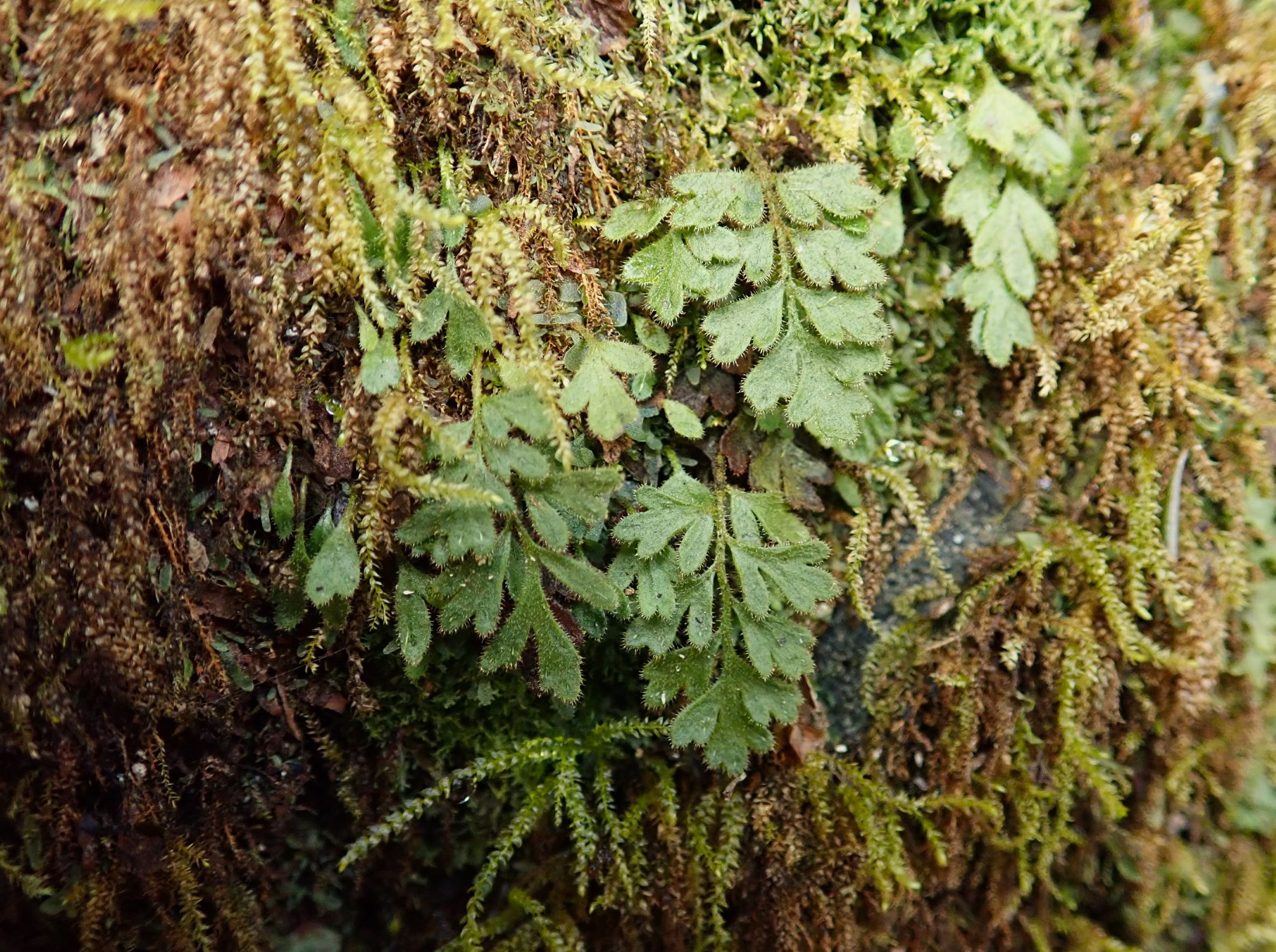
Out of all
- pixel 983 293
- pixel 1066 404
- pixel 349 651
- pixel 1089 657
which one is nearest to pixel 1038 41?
pixel 983 293

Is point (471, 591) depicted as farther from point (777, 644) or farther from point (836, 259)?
point (836, 259)

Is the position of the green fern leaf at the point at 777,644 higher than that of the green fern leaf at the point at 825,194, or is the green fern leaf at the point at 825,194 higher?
the green fern leaf at the point at 825,194

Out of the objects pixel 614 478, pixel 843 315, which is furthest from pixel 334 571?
pixel 843 315

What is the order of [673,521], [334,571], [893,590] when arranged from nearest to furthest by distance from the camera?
[334,571] → [673,521] → [893,590]

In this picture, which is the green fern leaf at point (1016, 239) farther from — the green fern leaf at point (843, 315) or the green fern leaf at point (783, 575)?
the green fern leaf at point (783, 575)

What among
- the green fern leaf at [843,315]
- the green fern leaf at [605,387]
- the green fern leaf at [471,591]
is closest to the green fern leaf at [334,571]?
the green fern leaf at [471,591]

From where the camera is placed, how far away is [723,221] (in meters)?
1.42

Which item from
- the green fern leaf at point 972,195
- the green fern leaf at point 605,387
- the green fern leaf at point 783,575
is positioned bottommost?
the green fern leaf at point 783,575

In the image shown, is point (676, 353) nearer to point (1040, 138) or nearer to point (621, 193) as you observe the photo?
point (621, 193)

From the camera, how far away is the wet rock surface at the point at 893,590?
1.70 meters

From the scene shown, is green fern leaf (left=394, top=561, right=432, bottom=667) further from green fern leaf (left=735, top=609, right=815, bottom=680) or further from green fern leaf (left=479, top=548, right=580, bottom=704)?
green fern leaf (left=735, top=609, right=815, bottom=680)

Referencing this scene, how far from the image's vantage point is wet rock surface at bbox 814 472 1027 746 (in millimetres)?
1697

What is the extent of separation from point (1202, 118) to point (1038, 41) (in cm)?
40

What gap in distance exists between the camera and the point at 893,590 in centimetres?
172
